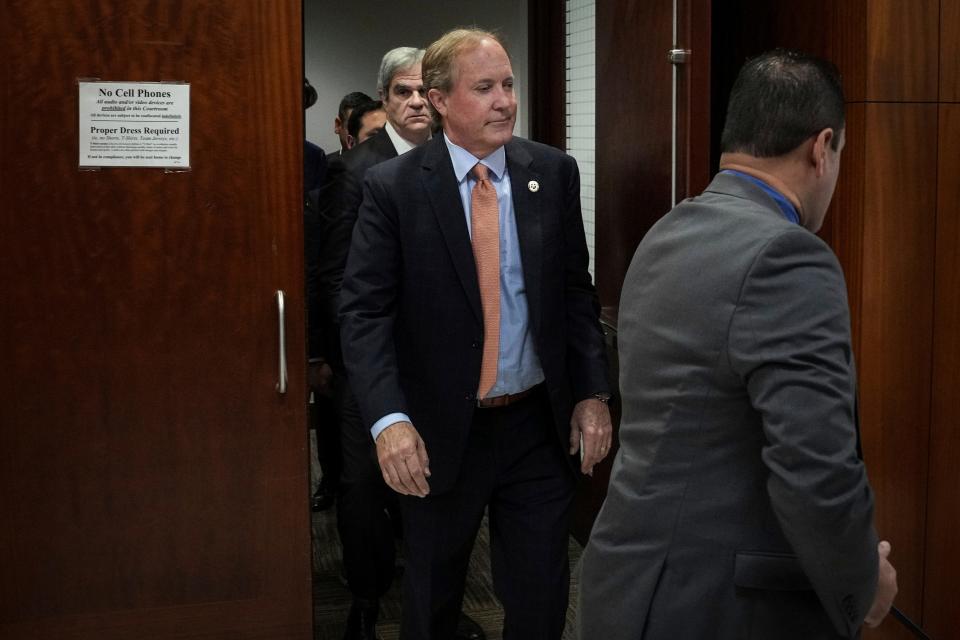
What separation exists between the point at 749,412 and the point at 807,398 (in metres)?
0.13

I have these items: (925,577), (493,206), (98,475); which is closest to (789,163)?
(493,206)

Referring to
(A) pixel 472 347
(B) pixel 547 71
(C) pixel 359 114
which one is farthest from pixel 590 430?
(C) pixel 359 114

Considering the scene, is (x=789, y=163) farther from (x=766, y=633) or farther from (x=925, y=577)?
(x=925, y=577)

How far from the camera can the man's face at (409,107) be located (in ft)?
10.8

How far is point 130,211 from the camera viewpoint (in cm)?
261

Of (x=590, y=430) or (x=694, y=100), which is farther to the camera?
(x=694, y=100)

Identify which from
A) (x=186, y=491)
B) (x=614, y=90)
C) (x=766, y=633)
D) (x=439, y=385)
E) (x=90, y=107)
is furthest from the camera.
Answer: (x=614, y=90)

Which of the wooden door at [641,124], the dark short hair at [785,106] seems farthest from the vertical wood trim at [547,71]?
the dark short hair at [785,106]

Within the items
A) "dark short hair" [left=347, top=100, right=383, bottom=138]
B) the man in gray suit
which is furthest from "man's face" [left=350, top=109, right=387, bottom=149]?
the man in gray suit

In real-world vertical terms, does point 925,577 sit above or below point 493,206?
below

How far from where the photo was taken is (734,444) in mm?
1494

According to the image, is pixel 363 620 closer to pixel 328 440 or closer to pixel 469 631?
pixel 469 631

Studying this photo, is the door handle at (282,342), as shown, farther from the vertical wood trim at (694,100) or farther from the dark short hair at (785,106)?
the dark short hair at (785,106)

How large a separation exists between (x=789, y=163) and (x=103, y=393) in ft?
5.64
